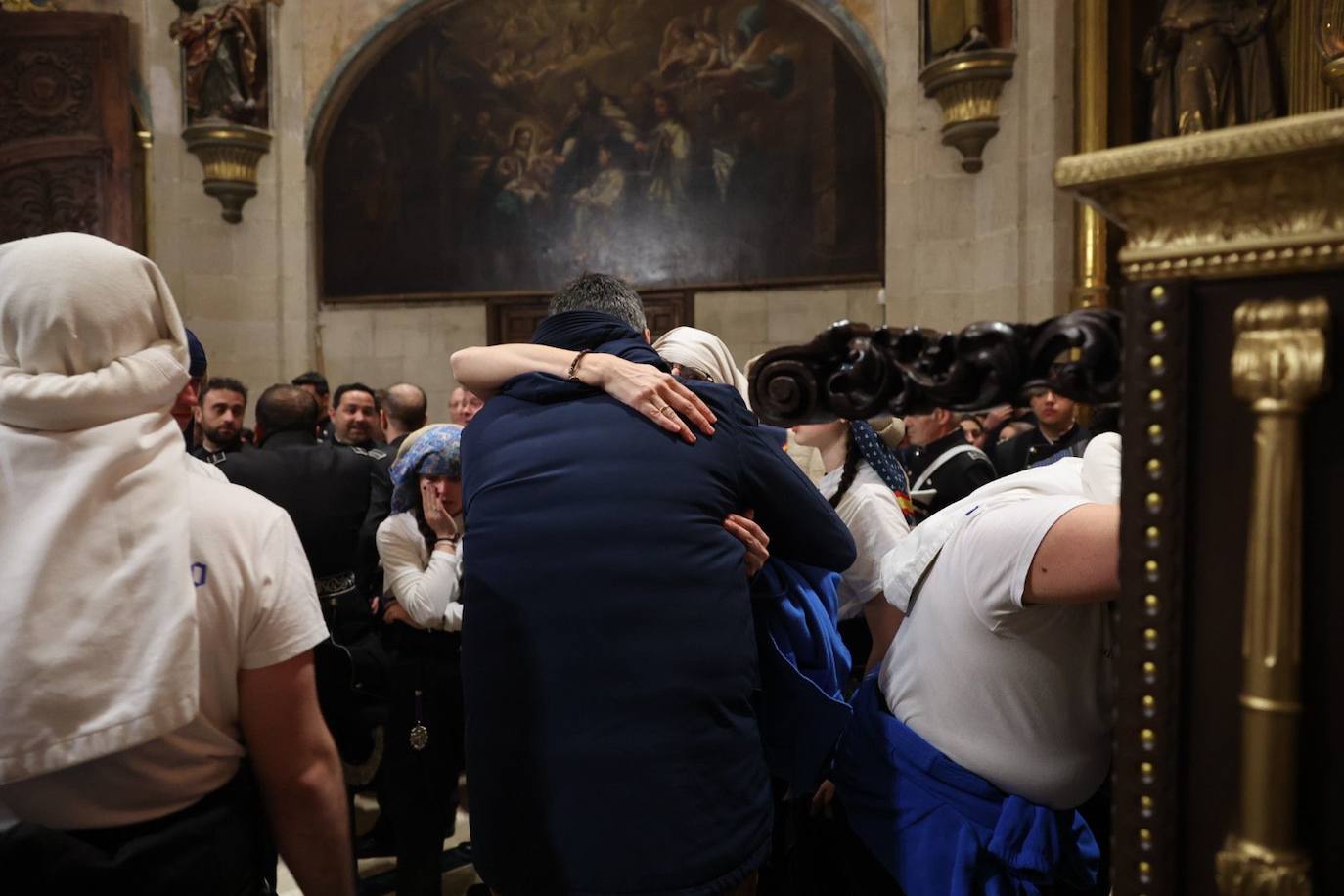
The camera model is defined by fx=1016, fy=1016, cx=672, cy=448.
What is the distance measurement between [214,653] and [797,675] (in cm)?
96

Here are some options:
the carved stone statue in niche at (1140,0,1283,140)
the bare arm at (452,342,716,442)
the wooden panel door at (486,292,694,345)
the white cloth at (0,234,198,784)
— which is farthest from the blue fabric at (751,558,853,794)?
the wooden panel door at (486,292,694,345)

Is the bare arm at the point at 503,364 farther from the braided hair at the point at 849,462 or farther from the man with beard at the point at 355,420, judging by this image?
the man with beard at the point at 355,420

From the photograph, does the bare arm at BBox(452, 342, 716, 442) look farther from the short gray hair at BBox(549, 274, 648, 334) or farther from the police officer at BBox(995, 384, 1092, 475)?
the police officer at BBox(995, 384, 1092, 475)

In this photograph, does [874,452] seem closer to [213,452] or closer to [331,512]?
[331,512]

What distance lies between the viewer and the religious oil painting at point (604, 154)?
9.05m

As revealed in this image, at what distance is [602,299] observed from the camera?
6.42 feet

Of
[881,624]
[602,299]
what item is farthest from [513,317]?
[602,299]

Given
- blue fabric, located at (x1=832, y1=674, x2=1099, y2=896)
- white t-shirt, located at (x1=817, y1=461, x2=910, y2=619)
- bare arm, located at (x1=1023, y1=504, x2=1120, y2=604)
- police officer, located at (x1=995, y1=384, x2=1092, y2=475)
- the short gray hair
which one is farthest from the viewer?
police officer, located at (x1=995, y1=384, x2=1092, y2=475)

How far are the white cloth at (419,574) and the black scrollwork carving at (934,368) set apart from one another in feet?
6.51

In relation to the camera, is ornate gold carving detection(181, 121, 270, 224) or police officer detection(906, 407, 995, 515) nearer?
police officer detection(906, 407, 995, 515)

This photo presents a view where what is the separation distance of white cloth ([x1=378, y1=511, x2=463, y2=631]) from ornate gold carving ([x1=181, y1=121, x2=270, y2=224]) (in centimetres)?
741

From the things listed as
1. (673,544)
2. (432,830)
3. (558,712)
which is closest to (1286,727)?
(673,544)

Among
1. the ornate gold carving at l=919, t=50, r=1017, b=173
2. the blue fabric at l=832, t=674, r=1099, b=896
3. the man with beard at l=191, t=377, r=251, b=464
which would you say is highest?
the ornate gold carving at l=919, t=50, r=1017, b=173

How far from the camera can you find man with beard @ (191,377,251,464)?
397cm
